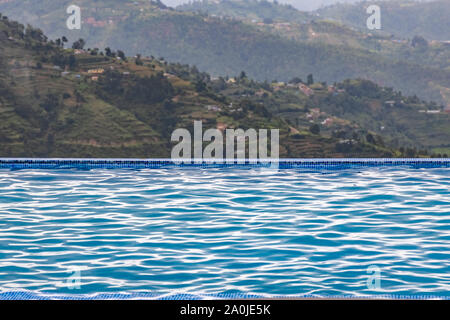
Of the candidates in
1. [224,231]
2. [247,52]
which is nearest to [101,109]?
[224,231]

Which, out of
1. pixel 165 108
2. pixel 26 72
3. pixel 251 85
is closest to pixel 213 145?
pixel 165 108

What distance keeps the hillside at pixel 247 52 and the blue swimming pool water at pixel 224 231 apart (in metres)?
80.4

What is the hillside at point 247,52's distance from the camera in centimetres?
9162

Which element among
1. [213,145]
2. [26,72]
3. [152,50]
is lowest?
[213,145]

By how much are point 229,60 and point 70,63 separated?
5554 centimetres

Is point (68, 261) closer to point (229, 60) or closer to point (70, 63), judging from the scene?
point (70, 63)

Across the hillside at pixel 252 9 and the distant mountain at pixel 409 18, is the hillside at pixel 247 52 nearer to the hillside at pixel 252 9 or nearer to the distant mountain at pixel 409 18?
the hillside at pixel 252 9

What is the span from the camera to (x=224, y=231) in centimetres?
699

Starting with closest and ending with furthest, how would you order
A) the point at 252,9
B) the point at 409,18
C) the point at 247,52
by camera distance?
the point at 247,52 < the point at 252,9 < the point at 409,18

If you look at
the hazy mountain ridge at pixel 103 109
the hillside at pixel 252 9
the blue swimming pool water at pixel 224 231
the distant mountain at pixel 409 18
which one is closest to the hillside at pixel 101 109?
the hazy mountain ridge at pixel 103 109

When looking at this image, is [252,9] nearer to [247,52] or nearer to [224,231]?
[247,52]

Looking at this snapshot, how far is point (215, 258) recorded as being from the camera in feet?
19.4

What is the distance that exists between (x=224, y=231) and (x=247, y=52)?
290 feet

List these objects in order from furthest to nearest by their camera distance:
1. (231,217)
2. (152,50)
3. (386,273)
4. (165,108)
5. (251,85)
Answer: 1. (152,50)
2. (251,85)
3. (165,108)
4. (231,217)
5. (386,273)
